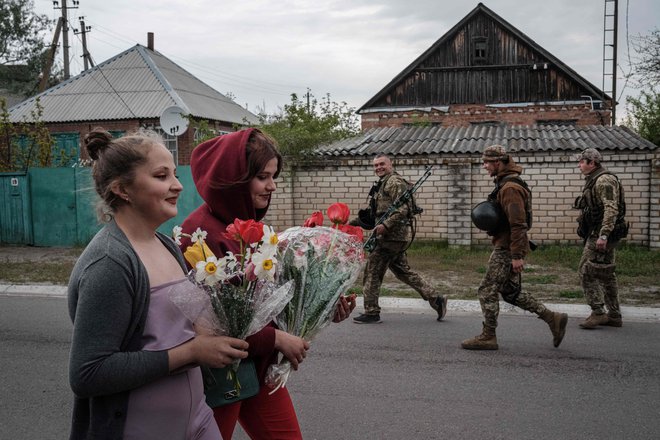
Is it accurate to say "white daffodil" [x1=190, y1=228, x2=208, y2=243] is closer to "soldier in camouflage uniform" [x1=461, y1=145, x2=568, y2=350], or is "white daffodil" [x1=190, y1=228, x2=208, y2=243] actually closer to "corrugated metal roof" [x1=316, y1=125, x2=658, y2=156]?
"soldier in camouflage uniform" [x1=461, y1=145, x2=568, y2=350]

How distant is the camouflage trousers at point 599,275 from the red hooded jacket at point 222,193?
5818 millimetres

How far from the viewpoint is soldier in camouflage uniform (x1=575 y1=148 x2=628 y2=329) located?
7.12 m

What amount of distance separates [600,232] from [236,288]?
611cm

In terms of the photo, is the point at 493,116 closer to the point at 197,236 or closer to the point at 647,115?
the point at 647,115

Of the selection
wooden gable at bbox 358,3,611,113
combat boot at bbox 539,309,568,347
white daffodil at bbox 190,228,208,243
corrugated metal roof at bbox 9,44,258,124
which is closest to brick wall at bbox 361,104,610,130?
wooden gable at bbox 358,3,611,113

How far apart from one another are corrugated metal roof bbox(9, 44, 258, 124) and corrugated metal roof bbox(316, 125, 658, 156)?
41.5ft

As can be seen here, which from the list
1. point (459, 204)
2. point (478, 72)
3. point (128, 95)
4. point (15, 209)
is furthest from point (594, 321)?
point (128, 95)

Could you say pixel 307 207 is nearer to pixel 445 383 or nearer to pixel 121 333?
pixel 445 383

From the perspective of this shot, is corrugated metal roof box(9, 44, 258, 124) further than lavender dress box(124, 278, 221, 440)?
Yes

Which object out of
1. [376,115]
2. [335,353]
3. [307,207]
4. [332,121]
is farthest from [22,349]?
[376,115]

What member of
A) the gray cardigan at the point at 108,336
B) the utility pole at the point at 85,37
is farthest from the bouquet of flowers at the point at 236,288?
the utility pole at the point at 85,37

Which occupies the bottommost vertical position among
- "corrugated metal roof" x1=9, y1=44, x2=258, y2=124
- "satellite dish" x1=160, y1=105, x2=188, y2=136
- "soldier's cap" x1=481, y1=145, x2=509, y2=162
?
"soldier's cap" x1=481, y1=145, x2=509, y2=162

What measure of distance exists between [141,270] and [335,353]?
15.0 ft

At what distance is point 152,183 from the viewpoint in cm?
201
